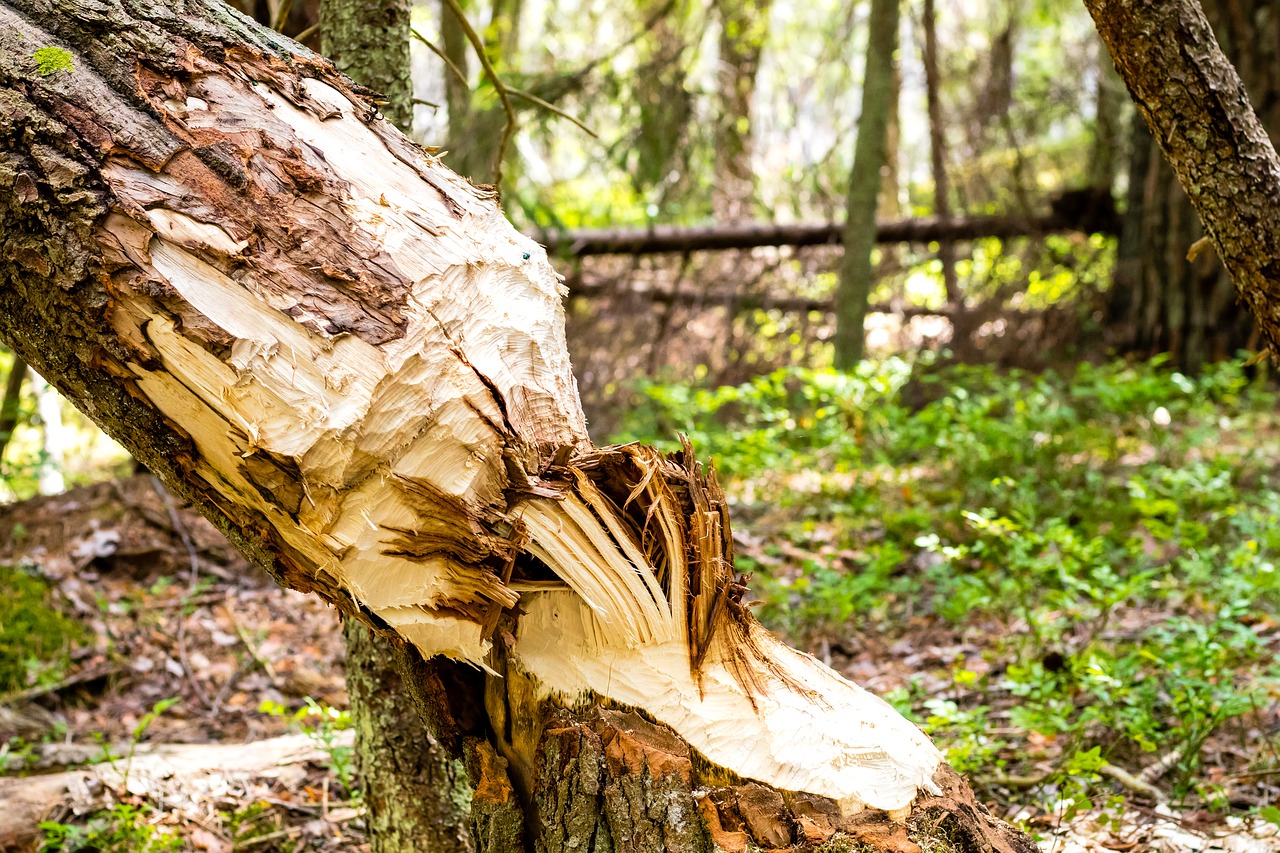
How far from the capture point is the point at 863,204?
672 cm

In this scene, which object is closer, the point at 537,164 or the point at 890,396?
the point at 890,396

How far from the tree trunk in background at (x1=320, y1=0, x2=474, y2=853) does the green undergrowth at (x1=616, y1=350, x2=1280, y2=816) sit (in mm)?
1293

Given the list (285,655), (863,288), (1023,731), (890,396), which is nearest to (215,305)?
(1023,731)

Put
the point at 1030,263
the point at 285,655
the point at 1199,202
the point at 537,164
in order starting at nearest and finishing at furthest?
the point at 1199,202 → the point at 285,655 → the point at 1030,263 → the point at 537,164

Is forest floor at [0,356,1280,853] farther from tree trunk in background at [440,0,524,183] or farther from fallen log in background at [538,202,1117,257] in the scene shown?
tree trunk in background at [440,0,524,183]

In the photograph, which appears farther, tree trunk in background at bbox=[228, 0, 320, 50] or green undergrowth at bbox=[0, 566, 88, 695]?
green undergrowth at bbox=[0, 566, 88, 695]

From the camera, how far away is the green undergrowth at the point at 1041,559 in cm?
267

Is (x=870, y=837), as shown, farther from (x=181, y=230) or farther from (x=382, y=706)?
(x=181, y=230)

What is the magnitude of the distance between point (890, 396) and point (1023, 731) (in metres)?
3.18

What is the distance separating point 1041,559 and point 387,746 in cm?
237

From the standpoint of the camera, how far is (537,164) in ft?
34.6

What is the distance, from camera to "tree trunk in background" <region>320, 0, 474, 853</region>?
7.63 ft

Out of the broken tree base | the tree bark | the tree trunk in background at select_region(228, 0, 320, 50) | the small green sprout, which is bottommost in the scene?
the broken tree base

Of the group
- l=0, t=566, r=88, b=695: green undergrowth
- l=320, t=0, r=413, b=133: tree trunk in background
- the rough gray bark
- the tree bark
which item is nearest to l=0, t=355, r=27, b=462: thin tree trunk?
l=0, t=566, r=88, b=695: green undergrowth
